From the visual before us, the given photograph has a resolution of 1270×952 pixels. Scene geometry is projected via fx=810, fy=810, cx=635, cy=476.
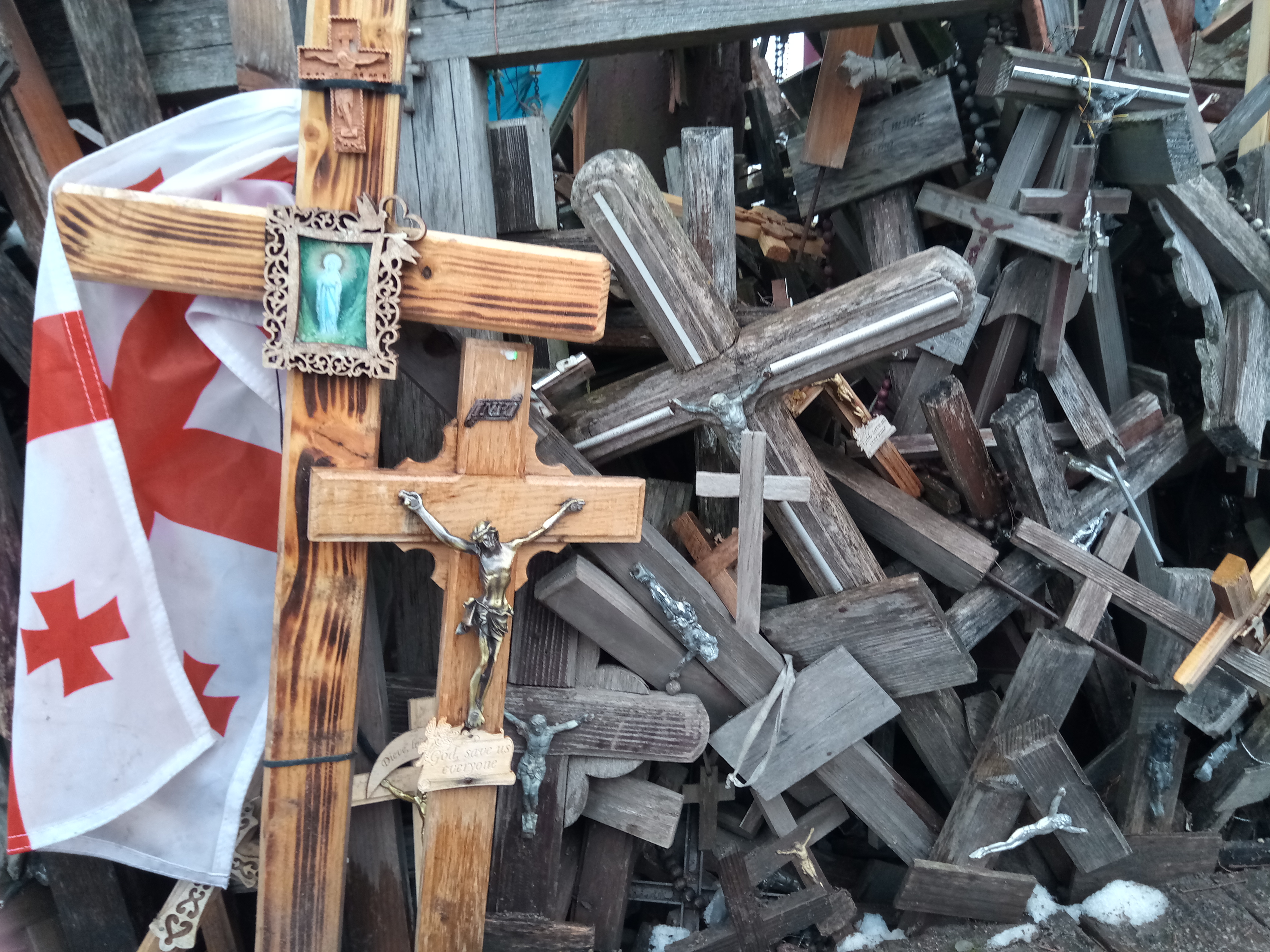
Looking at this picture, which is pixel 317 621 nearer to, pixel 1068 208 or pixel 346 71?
pixel 346 71

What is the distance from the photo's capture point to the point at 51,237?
170cm

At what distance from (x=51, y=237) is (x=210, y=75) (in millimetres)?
843

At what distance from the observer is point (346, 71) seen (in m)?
1.58

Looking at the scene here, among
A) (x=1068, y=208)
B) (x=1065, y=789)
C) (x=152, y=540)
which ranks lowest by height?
(x=1065, y=789)

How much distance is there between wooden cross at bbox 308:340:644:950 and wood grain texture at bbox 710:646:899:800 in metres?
0.75

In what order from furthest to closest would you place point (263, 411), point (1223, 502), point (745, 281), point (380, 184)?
point (1223, 502) < point (745, 281) < point (263, 411) < point (380, 184)

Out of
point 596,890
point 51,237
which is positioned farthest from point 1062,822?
point 51,237

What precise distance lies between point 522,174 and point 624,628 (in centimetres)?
125

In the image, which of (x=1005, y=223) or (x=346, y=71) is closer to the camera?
(x=346, y=71)

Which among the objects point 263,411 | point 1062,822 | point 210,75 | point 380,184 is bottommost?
point 1062,822

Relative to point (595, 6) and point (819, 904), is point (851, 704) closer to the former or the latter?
point (819, 904)

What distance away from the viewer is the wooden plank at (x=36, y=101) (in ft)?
7.02

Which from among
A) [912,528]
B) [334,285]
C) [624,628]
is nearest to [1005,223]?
[912,528]

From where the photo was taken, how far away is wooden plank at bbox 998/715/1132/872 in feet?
7.35
